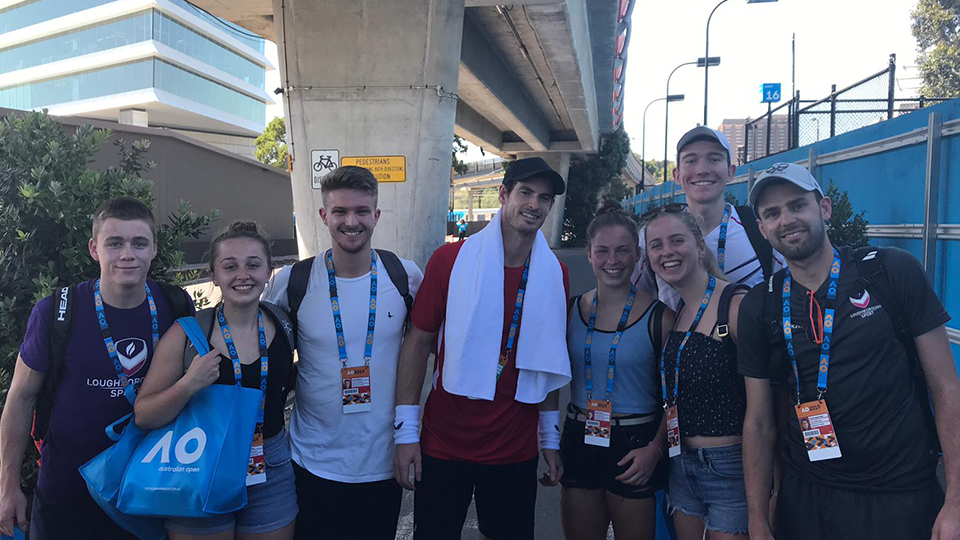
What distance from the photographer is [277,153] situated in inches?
2298

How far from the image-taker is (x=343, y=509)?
2867 mm

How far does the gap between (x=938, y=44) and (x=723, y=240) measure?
34.0 metres

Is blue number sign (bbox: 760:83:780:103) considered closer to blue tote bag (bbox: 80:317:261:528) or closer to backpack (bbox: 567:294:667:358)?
backpack (bbox: 567:294:667:358)

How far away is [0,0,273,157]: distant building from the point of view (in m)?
58.8

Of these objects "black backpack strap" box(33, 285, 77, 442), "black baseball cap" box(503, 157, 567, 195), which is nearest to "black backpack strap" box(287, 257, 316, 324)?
"black backpack strap" box(33, 285, 77, 442)

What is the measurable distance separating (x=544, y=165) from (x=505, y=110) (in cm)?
1628

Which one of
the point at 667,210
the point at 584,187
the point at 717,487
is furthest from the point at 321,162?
the point at 584,187

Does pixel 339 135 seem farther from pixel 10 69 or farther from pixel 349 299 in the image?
pixel 10 69

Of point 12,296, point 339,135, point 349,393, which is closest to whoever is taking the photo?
point 349,393

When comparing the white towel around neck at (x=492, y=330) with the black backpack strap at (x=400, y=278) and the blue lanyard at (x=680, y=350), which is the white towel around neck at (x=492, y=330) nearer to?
the black backpack strap at (x=400, y=278)

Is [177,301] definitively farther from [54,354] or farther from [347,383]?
[347,383]

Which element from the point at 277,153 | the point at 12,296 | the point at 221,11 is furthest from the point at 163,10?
the point at 12,296

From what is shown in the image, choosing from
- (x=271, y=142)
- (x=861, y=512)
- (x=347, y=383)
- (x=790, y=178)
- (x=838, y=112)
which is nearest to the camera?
(x=861, y=512)

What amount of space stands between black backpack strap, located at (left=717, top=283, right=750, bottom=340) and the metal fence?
1091 centimetres
